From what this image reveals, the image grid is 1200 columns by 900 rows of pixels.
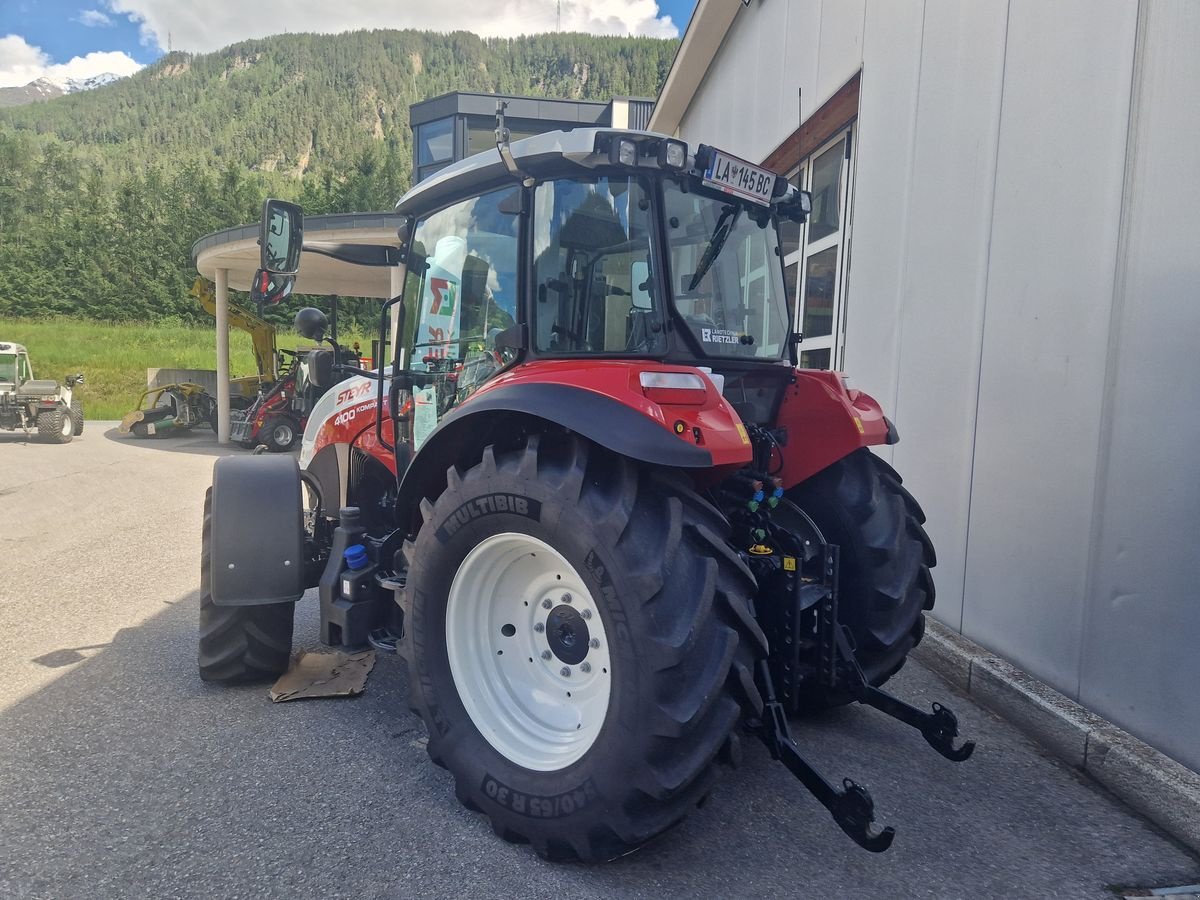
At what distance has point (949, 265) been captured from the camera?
13.5 feet

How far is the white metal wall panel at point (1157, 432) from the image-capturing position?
8.41 feet

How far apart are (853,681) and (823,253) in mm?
4433

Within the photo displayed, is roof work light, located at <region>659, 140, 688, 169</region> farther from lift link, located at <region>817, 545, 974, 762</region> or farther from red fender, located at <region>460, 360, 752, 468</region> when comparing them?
lift link, located at <region>817, 545, 974, 762</region>

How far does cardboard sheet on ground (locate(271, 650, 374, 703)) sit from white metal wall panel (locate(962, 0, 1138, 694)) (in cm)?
303

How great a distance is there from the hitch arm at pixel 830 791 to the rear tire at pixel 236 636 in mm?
2230

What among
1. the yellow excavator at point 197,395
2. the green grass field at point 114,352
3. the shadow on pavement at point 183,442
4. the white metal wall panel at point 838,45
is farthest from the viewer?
the green grass field at point 114,352

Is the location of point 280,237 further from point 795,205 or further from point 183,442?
point 183,442

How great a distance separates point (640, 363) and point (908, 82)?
11.3 feet

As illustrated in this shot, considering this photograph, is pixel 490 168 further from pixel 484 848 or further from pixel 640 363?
pixel 484 848

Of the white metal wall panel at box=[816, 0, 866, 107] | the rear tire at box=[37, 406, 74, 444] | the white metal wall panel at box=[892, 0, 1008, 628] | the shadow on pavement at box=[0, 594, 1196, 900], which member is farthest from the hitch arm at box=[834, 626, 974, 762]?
the rear tire at box=[37, 406, 74, 444]

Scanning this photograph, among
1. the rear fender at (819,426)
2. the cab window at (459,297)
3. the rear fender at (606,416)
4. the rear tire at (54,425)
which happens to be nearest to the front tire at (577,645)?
the rear fender at (606,416)

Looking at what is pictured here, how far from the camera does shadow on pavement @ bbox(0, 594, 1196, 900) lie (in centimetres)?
218

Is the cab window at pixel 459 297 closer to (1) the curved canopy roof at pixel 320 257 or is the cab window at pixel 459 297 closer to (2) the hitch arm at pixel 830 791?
(2) the hitch arm at pixel 830 791

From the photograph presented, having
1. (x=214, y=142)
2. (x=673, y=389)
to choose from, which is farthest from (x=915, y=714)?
(x=214, y=142)
